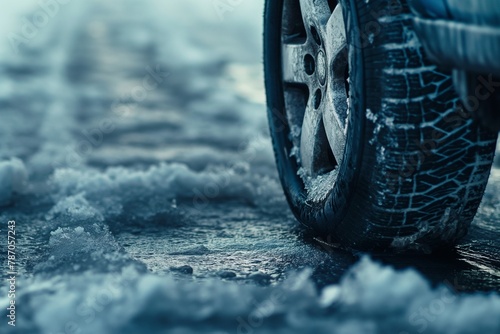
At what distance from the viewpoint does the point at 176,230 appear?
9.02 feet

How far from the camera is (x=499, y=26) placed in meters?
1.53

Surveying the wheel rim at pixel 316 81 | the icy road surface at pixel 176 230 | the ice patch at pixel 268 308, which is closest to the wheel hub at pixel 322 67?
the wheel rim at pixel 316 81

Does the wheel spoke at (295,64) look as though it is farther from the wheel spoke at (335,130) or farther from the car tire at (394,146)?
the wheel spoke at (335,130)

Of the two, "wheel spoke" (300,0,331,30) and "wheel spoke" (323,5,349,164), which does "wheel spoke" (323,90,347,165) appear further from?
"wheel spoke" (300,0,331,30)

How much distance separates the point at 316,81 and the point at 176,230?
29.4 inches

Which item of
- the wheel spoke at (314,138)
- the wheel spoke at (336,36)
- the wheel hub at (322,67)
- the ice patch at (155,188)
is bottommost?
the ice patch at (155,188)

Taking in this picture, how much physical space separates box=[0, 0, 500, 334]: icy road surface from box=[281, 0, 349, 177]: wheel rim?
309 mm

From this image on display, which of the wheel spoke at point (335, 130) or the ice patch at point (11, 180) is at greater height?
the wheel spoke at point (335, 130)

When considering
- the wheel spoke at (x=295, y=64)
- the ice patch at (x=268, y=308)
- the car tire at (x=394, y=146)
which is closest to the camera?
the ice patch at (x=268, y=308)

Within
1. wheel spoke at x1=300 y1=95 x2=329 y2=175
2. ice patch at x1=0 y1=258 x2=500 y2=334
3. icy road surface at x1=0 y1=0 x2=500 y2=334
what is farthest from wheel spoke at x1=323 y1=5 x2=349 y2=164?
ice patch at x1=0 y1=258 x2=500 y2=334

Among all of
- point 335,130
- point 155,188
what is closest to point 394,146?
point 335,130

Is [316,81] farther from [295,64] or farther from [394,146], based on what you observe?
[394,146]

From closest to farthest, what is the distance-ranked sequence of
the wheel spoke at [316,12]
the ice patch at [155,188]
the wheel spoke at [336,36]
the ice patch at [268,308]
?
the ice patch at [268,308] → the wheel spoke at [336,36] → the wheel spoke at [316,12] → the ice patch at [155,188]

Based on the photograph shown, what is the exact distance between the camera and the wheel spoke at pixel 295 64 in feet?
8.52
